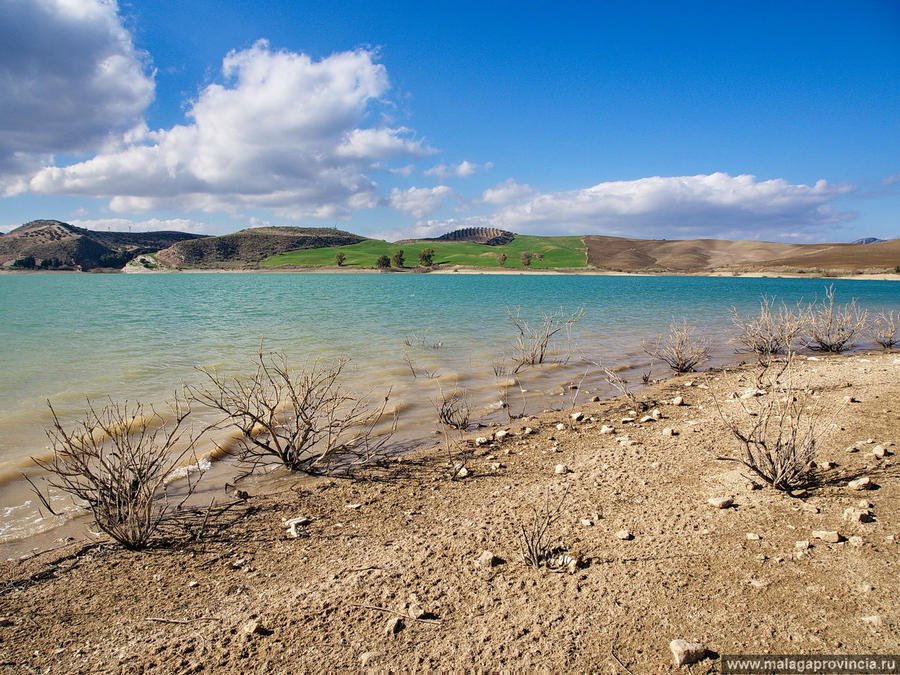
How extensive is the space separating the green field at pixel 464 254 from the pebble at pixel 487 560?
11509 cm

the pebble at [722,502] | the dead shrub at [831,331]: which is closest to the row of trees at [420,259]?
the dead shrub at [831,331]

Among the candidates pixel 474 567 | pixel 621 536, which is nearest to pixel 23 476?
pixel 474 567

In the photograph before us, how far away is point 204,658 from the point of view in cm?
301

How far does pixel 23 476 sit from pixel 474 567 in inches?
253

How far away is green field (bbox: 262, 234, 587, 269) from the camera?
121562mm

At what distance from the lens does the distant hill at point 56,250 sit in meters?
123

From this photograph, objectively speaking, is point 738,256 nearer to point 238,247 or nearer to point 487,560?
point 238,247

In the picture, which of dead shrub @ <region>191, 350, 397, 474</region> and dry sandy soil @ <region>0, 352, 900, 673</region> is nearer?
dry sandy soil @ <region>0, 352, 900, 673</region>

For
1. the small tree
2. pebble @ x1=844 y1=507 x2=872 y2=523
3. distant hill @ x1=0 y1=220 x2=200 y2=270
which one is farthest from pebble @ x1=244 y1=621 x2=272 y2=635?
distant hill @ x1=0 y1=220 x2=200 y2=270

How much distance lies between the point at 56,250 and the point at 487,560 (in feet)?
544

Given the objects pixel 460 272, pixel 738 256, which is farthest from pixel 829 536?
pixel 738 256

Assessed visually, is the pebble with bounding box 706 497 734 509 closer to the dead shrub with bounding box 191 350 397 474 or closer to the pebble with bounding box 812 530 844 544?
the pebble with bounding box 812 530 844 544

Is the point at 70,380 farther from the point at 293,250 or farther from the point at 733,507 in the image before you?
the point at 293,250

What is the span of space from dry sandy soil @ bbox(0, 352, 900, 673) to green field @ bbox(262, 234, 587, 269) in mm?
113908
